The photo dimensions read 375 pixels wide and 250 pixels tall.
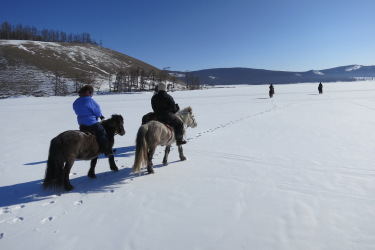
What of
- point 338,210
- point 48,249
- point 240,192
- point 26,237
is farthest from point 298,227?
point 26,237

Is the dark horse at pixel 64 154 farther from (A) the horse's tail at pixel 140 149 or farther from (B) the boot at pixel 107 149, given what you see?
(A) the horse's tail at pixel 140 149

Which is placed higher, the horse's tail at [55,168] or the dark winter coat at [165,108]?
the dark winter coat at [165,108]

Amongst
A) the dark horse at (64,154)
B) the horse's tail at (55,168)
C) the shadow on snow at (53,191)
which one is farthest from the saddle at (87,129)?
the shadow on snow at (53,191)

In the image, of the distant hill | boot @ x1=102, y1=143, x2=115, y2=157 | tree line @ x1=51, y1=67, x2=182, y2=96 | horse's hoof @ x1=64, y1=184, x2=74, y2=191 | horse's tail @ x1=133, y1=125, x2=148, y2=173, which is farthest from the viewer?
the distant hill

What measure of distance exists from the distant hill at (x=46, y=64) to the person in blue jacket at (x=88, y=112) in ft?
247

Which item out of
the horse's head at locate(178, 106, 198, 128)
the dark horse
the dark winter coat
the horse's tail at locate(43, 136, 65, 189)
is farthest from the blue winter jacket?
the horse's head at locate(178, 106, 198, 128)

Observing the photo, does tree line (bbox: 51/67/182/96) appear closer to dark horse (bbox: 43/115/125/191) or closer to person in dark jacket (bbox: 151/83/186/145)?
person in dark jacket (bbox: 151/83/186/145)

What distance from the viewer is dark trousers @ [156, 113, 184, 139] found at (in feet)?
Result: 21.1

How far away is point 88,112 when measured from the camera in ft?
17.6

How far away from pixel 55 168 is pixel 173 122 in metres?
2.90

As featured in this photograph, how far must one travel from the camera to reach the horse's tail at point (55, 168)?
468 centimetres

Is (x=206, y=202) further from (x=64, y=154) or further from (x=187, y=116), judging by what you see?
(x=187, y=116)

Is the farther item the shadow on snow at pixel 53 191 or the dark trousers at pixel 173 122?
the dark trousers at pixel 173 122

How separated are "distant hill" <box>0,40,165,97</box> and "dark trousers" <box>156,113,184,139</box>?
7519cm
